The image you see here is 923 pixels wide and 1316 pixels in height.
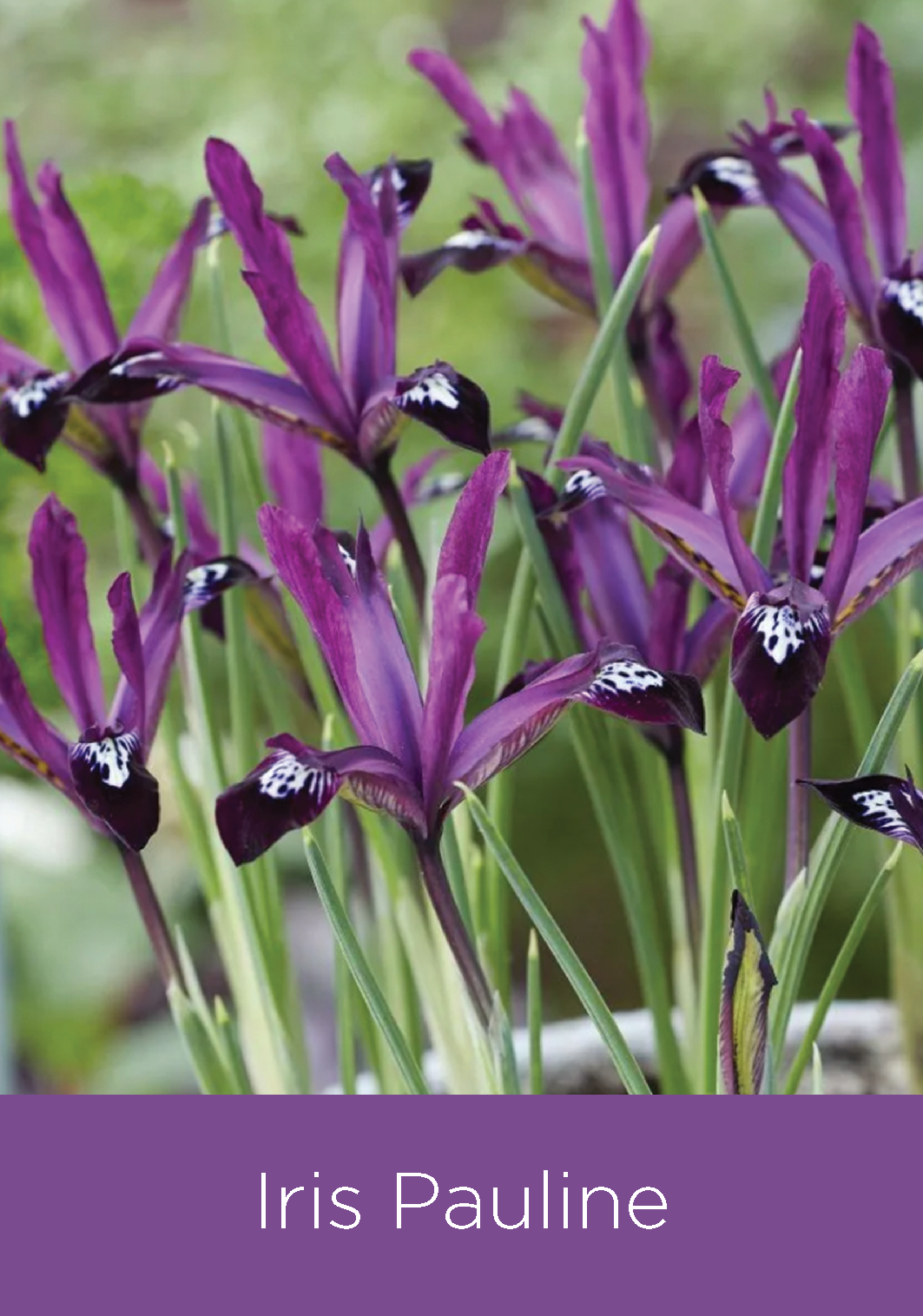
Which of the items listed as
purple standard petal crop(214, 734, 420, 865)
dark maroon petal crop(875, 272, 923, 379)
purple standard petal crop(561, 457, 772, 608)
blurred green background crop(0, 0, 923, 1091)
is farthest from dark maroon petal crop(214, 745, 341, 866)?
blurred green background crop(0, 0, 923, 1091)

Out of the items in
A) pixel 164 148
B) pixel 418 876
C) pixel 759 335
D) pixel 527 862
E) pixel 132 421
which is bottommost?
pixel 418 876

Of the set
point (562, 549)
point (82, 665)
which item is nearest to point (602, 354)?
point (562, 549)

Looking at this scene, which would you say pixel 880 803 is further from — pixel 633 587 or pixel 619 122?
pixel 619 122

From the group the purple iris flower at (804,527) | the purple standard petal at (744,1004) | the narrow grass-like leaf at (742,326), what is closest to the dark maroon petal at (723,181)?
the narrow grass-like leaf at (742,326)

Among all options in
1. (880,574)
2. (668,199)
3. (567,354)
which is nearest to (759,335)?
(567,354)
